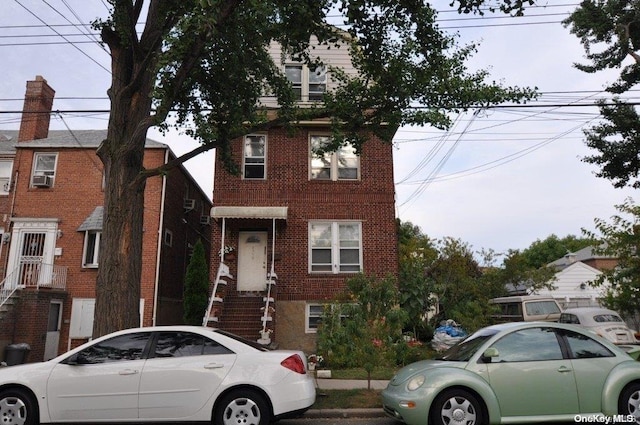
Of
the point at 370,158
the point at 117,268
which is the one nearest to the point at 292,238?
the point at 370,158

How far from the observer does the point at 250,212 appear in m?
14.9

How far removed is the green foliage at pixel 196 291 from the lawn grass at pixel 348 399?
876cm

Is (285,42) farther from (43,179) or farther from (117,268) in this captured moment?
(43,179)

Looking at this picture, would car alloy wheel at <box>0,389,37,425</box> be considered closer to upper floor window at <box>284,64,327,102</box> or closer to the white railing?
the white railing

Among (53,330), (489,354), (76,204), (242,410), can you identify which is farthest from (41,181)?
(489,354)

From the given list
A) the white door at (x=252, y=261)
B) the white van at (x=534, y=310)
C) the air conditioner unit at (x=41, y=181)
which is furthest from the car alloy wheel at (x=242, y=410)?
the air conditioner unit at (x=41, y=181)

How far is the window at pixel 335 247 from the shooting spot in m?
15.8

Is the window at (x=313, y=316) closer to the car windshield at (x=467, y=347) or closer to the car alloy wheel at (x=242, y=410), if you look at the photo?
the car windshield at (x=467, y=347)

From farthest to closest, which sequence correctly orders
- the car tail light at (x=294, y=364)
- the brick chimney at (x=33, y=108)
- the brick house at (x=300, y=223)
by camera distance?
the brick chimney at (x=33, y=108)
the brick house at (x=300, y=223)
the car tail light at (x=294, y=364)

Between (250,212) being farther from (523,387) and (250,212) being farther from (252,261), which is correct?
(523,387)

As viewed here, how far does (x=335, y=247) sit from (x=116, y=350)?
10.1m

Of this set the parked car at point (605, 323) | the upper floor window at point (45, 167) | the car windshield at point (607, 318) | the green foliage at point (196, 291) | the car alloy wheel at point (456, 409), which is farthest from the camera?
the upper floor window at point (45, 167)

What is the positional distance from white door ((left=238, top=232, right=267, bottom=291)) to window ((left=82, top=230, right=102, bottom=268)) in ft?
17.3

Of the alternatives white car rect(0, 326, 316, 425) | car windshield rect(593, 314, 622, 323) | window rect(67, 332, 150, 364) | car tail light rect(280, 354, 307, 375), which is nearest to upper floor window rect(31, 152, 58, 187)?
white car rect(0, 326, 316, 425)
